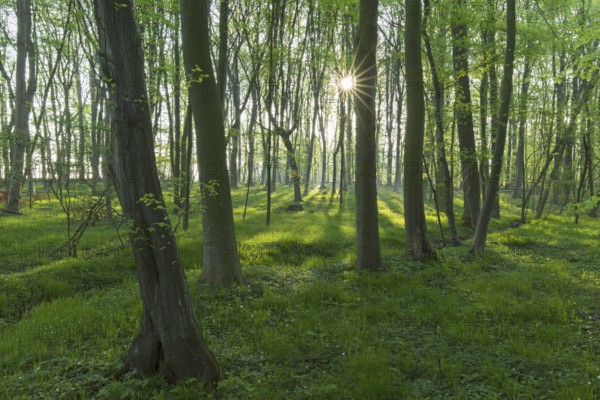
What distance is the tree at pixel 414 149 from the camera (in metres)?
8.91

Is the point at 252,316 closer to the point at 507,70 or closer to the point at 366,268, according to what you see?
the point at 366,268

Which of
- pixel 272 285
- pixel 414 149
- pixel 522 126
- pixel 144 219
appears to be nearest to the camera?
pixel 144 219

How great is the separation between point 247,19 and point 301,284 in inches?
522

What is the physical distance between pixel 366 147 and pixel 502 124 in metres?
3.52

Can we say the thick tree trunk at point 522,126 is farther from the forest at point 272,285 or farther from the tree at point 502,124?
the tree at point 502,124

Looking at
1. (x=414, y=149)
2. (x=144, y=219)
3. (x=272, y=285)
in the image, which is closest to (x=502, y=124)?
(x=414, y=149)

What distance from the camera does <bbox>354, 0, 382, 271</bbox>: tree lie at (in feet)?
26.9

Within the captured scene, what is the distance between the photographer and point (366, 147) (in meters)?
8.24

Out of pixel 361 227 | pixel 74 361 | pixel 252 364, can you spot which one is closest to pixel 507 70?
pixel 361 227

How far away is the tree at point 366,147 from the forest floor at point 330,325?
1.96 feet

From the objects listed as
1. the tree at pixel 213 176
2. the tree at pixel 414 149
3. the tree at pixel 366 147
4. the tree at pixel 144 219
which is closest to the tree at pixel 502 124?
the tree at pixel 414 149

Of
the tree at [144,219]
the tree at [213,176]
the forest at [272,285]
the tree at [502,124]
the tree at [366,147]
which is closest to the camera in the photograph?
the tree at [144,219]

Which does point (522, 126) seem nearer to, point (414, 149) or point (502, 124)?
point (502, 124)

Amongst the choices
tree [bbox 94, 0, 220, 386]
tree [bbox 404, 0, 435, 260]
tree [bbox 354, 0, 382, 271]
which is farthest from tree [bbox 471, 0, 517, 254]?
tree [bbox 94, 0, 220, 386]
